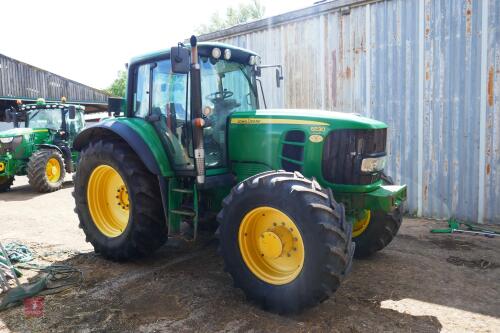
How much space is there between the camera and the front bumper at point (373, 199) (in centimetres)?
372

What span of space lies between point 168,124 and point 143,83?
2.19ft

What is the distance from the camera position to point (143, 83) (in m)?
4.65

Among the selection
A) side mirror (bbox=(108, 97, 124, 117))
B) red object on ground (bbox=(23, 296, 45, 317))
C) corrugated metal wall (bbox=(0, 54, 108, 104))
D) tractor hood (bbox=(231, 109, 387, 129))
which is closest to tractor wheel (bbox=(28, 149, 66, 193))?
side mirror (bbox=(108, 97, 124, 117))

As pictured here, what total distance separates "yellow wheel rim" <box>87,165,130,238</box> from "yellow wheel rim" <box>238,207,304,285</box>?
5.90 feet

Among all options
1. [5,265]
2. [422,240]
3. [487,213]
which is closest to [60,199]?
[5,265]

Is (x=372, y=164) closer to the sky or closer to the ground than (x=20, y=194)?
closer to the sky

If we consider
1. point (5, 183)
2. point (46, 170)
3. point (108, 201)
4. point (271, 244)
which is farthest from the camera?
point (5, 183)

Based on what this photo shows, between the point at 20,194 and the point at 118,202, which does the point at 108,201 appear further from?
the point at 20,194

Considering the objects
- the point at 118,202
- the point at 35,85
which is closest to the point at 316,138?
the point at 118,202

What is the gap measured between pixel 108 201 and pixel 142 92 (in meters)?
1.32

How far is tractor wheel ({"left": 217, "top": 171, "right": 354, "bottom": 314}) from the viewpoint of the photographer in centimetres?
299

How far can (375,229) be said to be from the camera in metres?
4.48

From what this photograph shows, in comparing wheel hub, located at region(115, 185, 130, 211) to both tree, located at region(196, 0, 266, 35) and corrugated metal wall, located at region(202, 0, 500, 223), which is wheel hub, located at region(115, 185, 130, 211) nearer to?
corrugated metal wall, located at region(202, 0, 500, 223)

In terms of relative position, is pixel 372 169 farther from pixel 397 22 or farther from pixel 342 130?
pixel 397 22
